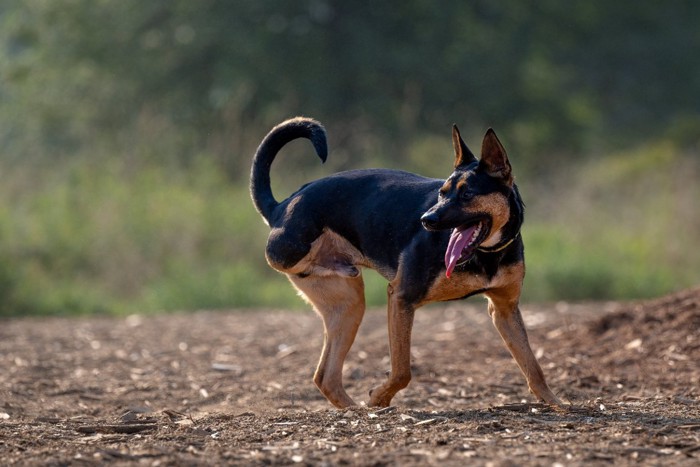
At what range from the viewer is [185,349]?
30.8 ft

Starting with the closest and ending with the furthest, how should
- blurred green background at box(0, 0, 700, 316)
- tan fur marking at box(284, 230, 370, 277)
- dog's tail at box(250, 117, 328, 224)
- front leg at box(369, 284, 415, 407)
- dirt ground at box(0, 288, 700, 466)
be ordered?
dirt ground at box(0, 288, 700, 466), front leg at box(369, 284, 415, 407), tan fur marking at box(284, 230, 370, 277), dog's tail at box(250, 117, 328, 224), blurred green background at box(0, 0, 700, 316)

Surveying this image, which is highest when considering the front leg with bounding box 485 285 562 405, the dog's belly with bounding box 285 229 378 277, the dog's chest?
the dog's belly with bounding box 285 229 378 277

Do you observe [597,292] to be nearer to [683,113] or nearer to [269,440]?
[269,440]

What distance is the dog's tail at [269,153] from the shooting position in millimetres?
6918

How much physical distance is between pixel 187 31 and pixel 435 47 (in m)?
4.69

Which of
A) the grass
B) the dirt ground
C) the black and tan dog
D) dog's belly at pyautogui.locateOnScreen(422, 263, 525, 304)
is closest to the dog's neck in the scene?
the black and tan dog

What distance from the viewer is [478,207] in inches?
223

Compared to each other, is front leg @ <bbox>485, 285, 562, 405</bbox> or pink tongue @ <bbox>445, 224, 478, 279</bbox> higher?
pink tongue @ <bbox>445, 224, 478, 279</bbox>

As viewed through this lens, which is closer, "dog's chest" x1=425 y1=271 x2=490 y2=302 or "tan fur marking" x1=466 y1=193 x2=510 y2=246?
"tan fur marking" x1=466 y1=193 x2=510 y2=246

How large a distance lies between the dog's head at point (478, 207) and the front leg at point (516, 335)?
48 cm

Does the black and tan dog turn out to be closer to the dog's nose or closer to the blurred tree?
the dog's nose

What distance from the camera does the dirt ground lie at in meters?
4.74

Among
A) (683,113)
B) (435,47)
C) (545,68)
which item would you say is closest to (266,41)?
(435,47)

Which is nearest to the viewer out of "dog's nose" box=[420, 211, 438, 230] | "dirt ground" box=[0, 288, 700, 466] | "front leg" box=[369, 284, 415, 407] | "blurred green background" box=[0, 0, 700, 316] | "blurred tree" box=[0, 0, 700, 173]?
"dirt ground" box=[0, 288, 700, 466]
